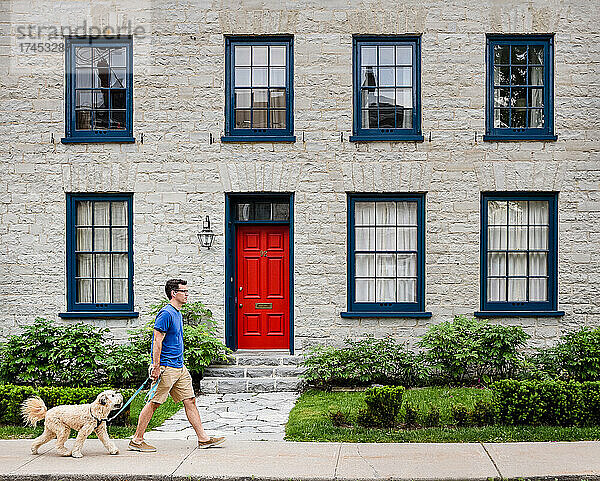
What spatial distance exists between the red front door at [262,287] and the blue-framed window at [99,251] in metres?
2.21

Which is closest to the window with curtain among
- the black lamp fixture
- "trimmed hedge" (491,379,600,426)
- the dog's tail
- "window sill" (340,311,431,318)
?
"window sill" (340,311,431,318)

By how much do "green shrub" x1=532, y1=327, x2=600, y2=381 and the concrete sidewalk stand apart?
3310 millimetres

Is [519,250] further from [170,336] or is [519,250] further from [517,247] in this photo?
[170,336]

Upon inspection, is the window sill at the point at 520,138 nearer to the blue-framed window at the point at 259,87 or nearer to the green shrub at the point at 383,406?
the blue-framed window at the point at 259,87

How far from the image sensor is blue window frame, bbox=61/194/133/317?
48.8 feet

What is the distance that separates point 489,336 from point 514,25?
5.81m

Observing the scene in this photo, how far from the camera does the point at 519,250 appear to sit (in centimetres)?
1480

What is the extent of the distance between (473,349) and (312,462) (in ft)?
18.6

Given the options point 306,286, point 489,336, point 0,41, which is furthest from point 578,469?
point 0,41

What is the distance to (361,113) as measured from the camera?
14.8 m

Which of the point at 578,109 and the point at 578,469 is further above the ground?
the point at 578,109

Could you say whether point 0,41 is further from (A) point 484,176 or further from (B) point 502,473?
(B) point 502,473

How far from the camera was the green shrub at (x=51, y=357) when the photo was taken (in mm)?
12669

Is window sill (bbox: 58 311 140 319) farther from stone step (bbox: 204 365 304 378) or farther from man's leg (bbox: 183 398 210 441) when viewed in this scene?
man's leg (bbox: 183 398 210 441)
